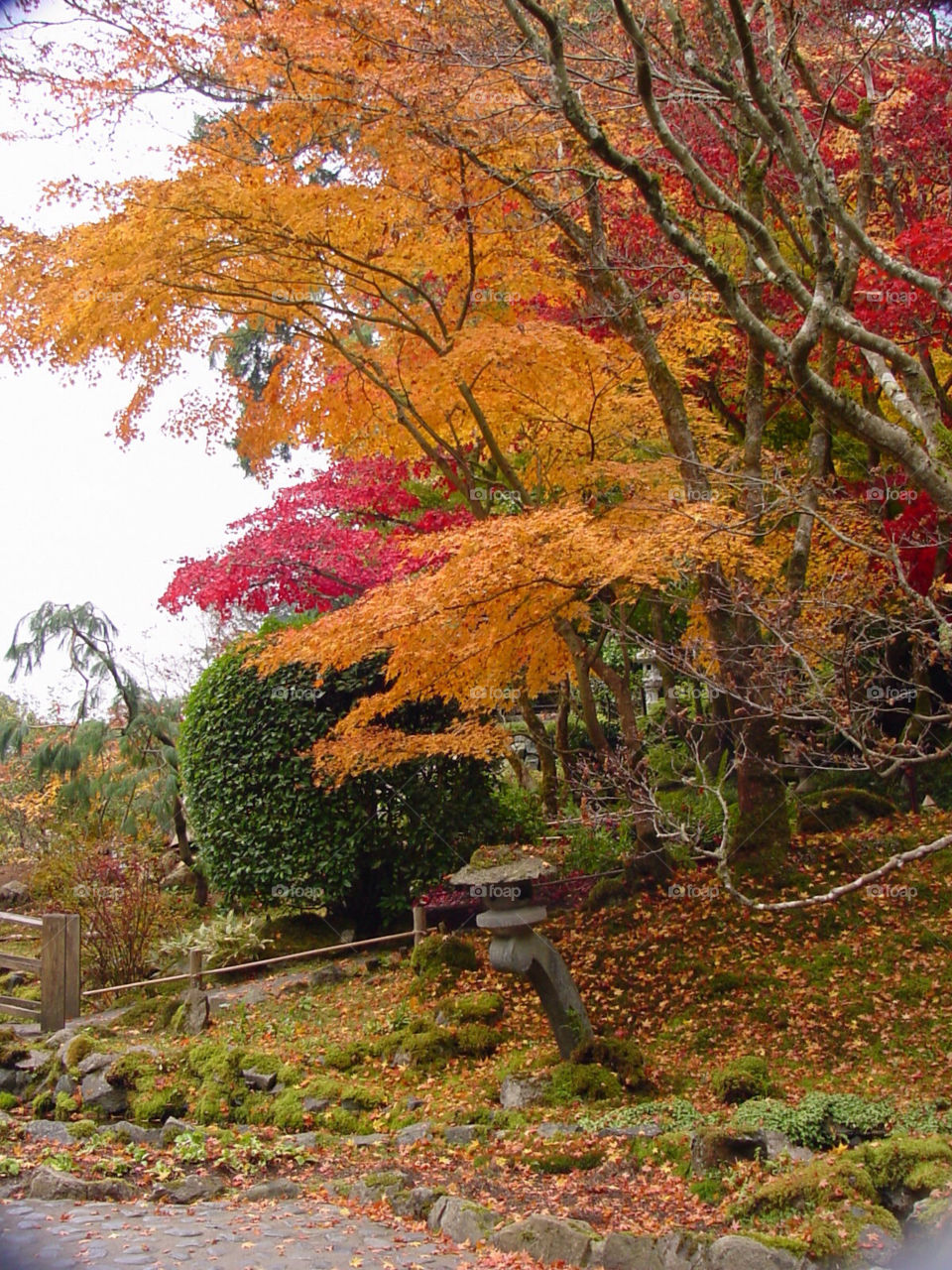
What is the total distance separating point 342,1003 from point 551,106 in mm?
5423

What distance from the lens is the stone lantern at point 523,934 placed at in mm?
5234

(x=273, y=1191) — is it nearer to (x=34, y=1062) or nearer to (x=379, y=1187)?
(x=379, y=1187)

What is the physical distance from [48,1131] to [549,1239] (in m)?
2.85

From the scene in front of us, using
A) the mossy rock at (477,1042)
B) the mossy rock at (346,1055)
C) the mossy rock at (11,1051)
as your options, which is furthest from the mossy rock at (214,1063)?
the mossy rock at (477,1042)

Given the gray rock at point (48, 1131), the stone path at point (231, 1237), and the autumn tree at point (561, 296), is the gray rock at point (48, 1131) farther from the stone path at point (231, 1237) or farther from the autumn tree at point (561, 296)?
the autumn tree at point (561, 296)

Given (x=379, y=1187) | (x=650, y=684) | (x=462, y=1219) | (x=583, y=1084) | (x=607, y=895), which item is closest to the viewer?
(x=462, y=1219)

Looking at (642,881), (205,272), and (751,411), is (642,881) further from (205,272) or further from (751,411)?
(205,272)

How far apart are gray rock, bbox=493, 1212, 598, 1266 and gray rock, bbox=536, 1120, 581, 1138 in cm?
119

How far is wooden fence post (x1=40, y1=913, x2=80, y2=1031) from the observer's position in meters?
7.07

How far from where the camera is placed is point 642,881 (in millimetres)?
7887

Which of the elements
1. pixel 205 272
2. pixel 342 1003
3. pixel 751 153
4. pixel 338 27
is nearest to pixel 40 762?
pixel 342 1003

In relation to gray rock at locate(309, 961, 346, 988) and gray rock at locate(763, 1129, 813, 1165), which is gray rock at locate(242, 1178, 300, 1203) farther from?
gray rock at locate(309, 961, 346, 988)

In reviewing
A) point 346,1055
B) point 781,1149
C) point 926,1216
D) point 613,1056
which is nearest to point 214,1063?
point 346,1055

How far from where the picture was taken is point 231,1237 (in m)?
3.17
